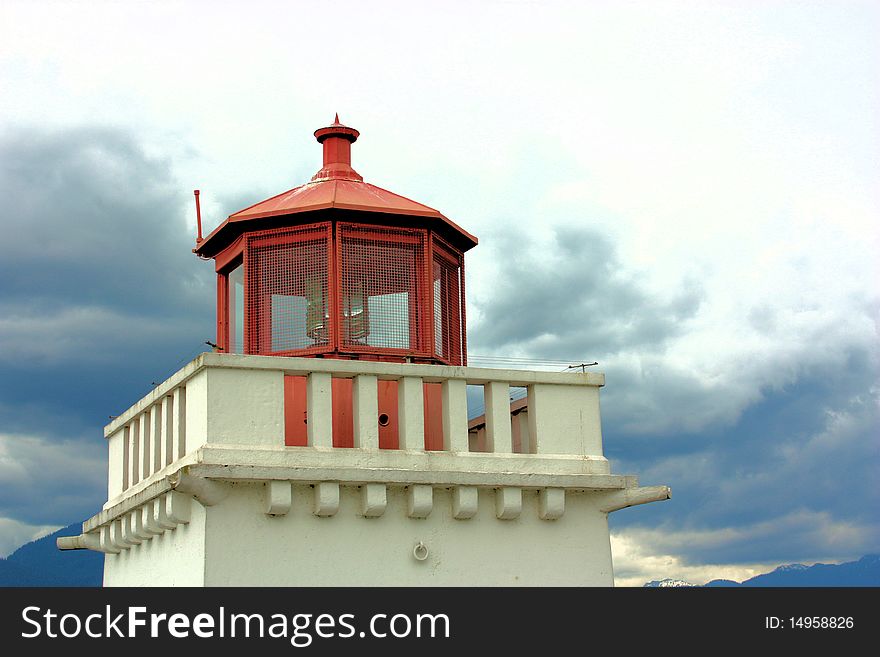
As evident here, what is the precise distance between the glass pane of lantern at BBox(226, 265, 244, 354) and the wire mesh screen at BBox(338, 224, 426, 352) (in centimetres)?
160

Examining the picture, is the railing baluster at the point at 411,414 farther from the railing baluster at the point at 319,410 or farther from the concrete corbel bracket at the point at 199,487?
the concrete corbel bracket at the point at 199,487

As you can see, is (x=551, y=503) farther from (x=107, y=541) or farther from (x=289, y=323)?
(x=107, y=541)

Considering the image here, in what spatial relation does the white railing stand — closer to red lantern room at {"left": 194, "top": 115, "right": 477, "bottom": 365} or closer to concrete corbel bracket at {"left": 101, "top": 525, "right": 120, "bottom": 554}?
concrete corbel bracket at {"left": 101, "top": 525, "right": 120, "bottom": 554}

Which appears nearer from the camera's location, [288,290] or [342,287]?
[342,287]

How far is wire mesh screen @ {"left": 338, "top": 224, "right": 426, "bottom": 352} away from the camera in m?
17.4

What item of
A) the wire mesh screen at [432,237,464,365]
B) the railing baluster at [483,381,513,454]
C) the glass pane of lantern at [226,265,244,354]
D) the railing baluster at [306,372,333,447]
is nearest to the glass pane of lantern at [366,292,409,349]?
the wire mesh screen at [432,237,464,365]

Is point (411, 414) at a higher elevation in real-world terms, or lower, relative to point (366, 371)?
lower

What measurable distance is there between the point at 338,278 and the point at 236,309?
5.87 feet

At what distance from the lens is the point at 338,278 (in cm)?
1733

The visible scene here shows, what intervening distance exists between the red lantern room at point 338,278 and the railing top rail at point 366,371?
0.97 meters

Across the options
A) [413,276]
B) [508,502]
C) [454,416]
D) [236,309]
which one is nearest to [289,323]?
[236,309]
